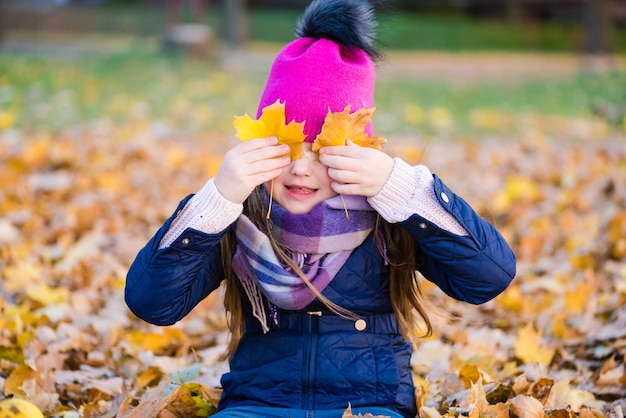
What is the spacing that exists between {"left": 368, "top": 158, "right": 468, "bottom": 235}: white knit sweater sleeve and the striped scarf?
99mm

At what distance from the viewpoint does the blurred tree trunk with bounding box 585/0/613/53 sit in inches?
694

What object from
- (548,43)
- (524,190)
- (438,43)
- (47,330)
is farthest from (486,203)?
(548,43)

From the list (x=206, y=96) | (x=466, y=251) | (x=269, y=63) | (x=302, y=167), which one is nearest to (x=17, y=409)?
(x=302, y=167)

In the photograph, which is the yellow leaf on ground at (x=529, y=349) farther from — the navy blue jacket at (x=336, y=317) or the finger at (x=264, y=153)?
the finger at (x=264, y=153)

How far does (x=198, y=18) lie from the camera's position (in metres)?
20.7

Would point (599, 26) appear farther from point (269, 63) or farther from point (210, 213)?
point (210, 213)

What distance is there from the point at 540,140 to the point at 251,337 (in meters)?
5.21

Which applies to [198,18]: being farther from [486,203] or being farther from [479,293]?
[479,293]

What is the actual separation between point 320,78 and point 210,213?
1.46 ft

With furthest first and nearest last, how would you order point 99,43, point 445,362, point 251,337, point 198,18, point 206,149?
point 198,18 < point 99,43 < point 206,149 < point 445,362 < point 251,337

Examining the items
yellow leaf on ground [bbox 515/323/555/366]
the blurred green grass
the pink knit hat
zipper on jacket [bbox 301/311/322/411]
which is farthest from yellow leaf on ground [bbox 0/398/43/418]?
the blurred green grass

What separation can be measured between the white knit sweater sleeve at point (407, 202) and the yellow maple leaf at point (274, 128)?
22cm

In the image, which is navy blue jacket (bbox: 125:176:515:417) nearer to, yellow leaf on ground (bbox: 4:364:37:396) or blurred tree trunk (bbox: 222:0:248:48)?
yellow leaf on ground (bbox: 4:364:37:396)

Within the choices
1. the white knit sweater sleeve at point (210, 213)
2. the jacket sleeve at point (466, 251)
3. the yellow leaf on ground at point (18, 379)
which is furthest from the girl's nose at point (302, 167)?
the yellow leaf on ground at point (18, 379)
